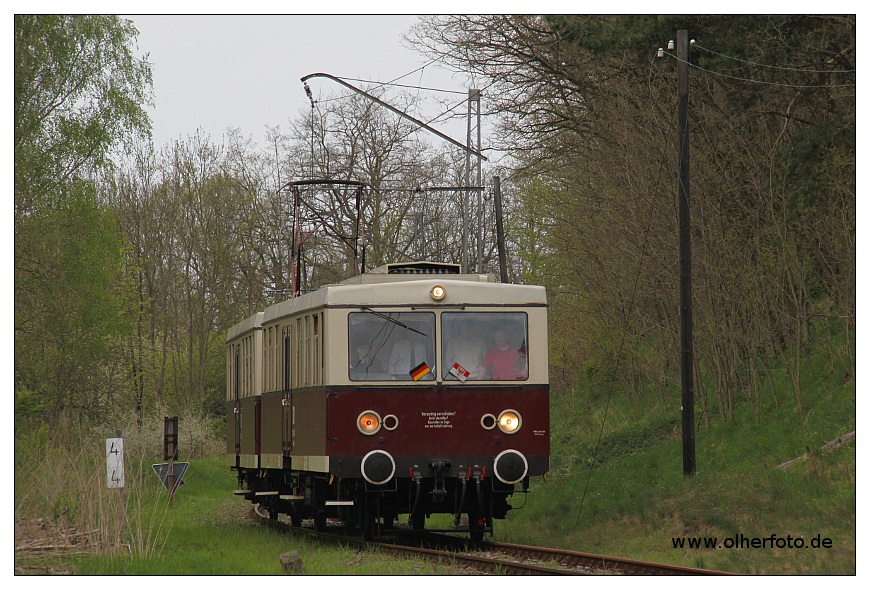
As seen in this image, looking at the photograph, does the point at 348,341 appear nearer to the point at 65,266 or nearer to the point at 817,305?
the point at 817,305

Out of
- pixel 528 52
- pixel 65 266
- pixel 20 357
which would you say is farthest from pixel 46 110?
pixel 528 52

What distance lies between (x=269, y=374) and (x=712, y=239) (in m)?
7.65

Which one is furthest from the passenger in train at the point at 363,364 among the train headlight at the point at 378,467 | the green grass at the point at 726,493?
the green grass at the point at 726,493

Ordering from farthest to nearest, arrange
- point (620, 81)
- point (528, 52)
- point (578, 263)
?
point (528, 52) < point (578, 263) < point (620, 81)

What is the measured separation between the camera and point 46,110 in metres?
26.5

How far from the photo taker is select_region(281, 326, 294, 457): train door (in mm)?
15922

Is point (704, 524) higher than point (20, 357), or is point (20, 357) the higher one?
→ point (20, 357)

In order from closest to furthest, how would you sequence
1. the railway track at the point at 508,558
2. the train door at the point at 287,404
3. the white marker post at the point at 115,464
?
1. the railway track at the point at 508,558
2. the white marker post at the point at 115,464
3. the train door at the point at 287,404

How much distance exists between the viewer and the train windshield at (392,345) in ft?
45.8

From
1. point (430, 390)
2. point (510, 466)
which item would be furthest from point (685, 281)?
point (430, 390)

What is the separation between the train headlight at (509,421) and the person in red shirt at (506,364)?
0.39 meters

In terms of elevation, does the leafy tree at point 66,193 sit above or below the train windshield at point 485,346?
above

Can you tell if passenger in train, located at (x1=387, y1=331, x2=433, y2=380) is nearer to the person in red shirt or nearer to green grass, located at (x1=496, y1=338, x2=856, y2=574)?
the person in red shirt

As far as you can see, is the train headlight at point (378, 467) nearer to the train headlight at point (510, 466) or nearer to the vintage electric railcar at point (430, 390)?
the vintage electric railcar at point (430, 390)
